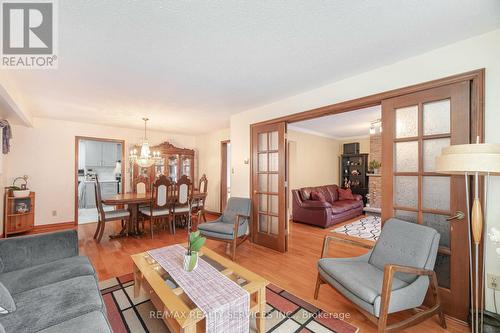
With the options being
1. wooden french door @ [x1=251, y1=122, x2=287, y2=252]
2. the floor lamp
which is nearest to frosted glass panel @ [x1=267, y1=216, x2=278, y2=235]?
wooden french door @ [x1=251, y1=122, x2=287, y2=252]

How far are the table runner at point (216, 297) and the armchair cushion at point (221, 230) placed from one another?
1.22 meters

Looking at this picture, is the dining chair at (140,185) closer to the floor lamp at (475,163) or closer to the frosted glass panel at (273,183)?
the frosted glass panel at (273,183)

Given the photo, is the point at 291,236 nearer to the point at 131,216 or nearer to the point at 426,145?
the point at 426,145

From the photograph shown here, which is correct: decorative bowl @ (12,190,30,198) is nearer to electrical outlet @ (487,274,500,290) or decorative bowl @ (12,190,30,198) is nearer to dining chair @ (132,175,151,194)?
dining chair @ (132,175,151,194)

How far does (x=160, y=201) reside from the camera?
402 centimetres

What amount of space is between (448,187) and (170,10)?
102 inches

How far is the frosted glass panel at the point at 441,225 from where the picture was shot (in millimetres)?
1861

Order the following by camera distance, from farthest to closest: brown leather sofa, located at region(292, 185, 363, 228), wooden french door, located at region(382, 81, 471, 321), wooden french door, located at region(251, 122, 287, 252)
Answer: brown leather sofa, located at region(292, 185, 363, 228) → wooden french door, located at region(251, 122, 287, 252) → wooden french door, located at region(382, 81, 471, 321)

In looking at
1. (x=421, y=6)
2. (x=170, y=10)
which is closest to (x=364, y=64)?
(x=421, y=6)

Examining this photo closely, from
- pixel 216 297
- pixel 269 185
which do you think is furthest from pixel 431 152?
pixel 216 297

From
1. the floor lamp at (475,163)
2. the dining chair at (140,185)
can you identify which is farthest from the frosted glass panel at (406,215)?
the dining chair at (140,185)

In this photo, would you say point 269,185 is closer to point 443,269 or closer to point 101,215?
point 443,269

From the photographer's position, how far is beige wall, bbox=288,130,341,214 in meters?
5.71

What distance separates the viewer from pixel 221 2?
136cm
